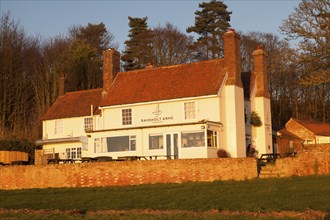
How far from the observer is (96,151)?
39.7 meters

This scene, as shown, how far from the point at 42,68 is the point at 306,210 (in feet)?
156

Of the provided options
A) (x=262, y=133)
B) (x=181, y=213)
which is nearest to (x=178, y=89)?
(x=262, y=133)

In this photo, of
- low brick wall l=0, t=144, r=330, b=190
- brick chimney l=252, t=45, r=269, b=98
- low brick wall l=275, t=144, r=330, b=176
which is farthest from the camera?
brick chimney l=252, t=45, r=269, b=98

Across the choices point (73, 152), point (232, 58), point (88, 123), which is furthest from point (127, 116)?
point (232, 58)

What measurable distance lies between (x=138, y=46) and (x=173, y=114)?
26112 millimetres

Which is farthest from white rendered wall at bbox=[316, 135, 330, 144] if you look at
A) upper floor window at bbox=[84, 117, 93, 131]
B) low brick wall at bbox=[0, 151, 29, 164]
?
low brick wall at bbox=[0, 151, 29, 164]

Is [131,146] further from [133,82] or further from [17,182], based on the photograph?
[17,182]

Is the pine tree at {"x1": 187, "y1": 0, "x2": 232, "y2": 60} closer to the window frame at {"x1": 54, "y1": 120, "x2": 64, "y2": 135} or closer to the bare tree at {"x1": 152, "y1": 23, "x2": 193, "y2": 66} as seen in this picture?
the bare tree at {"x1": 152, "y1": 23, "x2": 193, "y2": 66}

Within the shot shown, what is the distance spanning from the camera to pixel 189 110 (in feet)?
125

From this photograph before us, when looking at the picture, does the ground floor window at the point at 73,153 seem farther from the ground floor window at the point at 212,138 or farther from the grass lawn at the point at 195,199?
the grass lawn at the point at 195,199

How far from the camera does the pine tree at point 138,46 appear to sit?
62656mm

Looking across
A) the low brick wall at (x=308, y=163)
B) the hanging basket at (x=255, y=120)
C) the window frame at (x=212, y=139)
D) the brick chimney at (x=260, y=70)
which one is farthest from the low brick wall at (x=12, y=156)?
Answer: the low brick wall at (x=308, y=163)

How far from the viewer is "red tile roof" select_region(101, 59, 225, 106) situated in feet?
126

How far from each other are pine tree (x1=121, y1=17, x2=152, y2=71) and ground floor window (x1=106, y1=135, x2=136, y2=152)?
76.7ft
